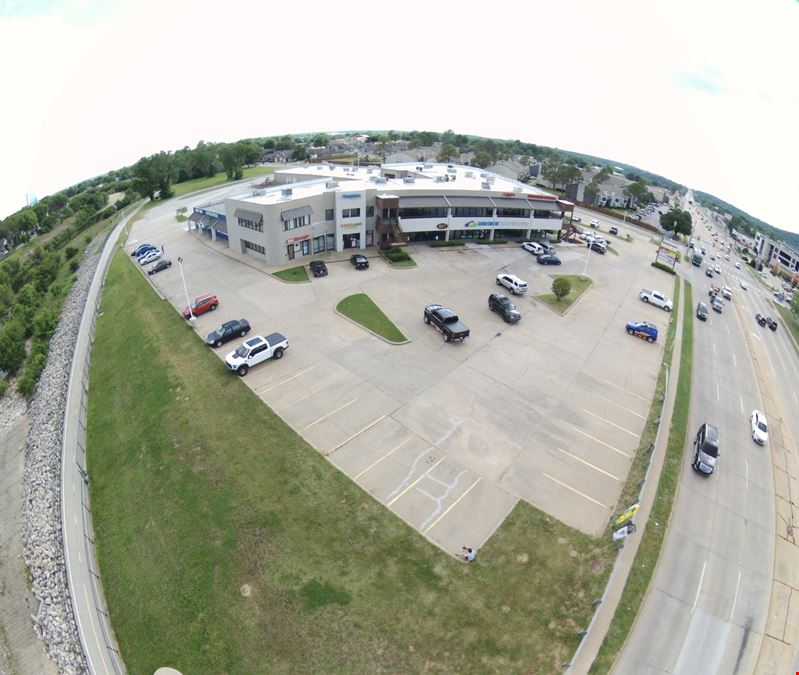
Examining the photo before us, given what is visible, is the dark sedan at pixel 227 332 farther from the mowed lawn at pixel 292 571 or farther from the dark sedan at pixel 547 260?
the dark sedan at pixel 547 260

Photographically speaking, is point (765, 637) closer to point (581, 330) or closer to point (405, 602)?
point (405, 602)

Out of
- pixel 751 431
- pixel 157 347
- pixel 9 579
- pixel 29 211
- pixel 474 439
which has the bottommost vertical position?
pixel 9 579

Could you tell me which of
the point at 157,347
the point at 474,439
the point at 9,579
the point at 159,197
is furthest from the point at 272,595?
the point at 159,197

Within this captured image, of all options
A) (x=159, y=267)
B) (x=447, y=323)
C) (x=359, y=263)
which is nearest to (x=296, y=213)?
(x=359, y=263)

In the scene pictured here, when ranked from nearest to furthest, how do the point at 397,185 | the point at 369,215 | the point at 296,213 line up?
1. the point at 296,213
2. the point at 369,215
3. the point at 397,185

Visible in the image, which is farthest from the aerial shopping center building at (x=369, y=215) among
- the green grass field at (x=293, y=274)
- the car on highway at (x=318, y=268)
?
the car on highway at (x=318, y=268)

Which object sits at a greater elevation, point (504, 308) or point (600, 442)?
point (504, 308)

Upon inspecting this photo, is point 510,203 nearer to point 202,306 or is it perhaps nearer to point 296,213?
point 296,213
